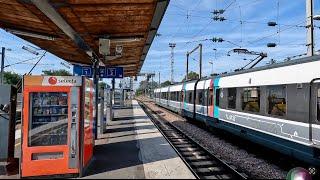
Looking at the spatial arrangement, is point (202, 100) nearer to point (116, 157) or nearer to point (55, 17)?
point (116, 157)

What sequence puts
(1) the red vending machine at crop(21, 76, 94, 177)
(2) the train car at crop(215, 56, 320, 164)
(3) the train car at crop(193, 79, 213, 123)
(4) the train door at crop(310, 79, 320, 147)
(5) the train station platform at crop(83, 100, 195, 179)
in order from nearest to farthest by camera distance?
(1) the red vending machine at crop(21, 76, 94, 177), (5) the train station platform at crop(83, 100, 195, 179), (4) the train door at crop(310, 79, 320, 147), (2) the train car at crop(215, 56, 320, 164), (3) the train car at crop(193, 79, 213, 123)

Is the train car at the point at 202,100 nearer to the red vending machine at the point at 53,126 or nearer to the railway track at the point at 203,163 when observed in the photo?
the railway track at the point at 203,163

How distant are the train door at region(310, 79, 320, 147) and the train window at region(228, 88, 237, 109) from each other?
6.11 m

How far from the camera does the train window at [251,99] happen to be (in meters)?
12.8

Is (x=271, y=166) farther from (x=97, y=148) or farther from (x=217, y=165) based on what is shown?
(x=97, y=148)

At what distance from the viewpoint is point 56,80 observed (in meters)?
8.16

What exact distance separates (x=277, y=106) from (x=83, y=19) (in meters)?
5.69

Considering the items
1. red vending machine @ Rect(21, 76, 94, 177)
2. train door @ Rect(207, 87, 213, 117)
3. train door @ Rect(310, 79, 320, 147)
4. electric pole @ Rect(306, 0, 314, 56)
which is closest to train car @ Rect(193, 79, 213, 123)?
train door @ Rect(207, 87, 213, 117)

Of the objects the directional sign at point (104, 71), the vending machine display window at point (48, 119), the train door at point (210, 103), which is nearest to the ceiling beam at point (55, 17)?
the vending machine display window at point (48, 119)

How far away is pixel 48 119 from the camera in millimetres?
8406

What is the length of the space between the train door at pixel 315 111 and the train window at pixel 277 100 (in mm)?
1407

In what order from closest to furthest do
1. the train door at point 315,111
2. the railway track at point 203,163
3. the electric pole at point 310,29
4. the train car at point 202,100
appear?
the train door at point 315,111 → the railway track at point 203,163 → the electric pole at point 310,29 → the train car at point 202,100

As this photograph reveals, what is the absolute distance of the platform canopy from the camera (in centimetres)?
869

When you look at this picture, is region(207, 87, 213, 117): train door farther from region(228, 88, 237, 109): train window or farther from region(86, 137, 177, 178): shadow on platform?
region(86, 137, 177, 178): shadow on platform
